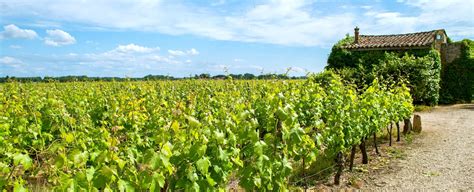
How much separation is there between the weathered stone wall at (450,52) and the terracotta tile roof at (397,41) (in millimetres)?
877

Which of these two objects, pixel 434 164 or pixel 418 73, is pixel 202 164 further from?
pixel 418 73

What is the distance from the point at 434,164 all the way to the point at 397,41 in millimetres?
13635

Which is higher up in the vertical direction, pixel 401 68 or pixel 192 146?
pixel 401 68

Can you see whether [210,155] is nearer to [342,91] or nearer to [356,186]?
[356,186]

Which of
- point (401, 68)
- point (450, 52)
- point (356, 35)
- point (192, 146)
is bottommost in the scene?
point (192, 146)

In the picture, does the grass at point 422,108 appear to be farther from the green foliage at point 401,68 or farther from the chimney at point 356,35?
the chimney at point 356,35

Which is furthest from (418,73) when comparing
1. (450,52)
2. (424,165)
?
(424,165)

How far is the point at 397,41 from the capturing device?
65.6ft

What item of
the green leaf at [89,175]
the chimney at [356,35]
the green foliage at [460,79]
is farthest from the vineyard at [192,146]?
the chimney at [356,35]

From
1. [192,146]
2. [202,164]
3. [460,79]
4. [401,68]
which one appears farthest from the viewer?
[460,79]

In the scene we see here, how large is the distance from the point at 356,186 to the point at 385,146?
10.4ft

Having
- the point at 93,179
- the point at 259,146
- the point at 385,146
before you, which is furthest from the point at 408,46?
the point at 93,179

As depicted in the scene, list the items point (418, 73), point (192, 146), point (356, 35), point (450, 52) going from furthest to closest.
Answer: point (356, 35)
point (450, 52)
point (418, 73)
point (192, 146)

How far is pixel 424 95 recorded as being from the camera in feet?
55.9
